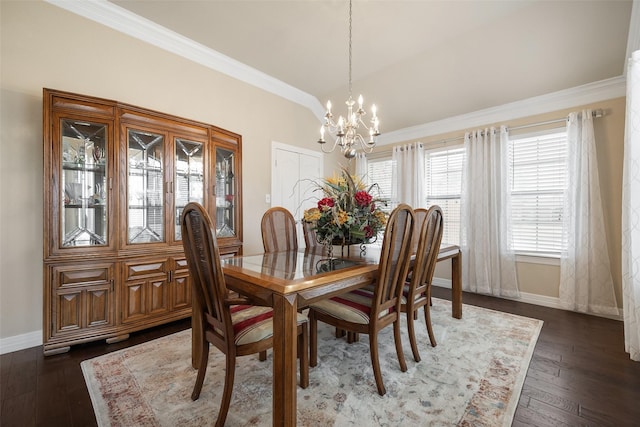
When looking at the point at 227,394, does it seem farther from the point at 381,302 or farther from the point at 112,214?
the point at 112,214

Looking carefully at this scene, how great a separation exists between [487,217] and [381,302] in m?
2.77

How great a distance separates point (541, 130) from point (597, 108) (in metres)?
0.51

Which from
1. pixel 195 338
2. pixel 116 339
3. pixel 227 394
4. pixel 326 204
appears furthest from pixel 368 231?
pixel 116 339

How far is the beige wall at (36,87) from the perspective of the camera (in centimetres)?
212

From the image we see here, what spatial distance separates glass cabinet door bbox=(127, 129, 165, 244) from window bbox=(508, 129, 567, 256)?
4.21 m

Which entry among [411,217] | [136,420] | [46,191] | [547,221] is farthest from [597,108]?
[46,191]

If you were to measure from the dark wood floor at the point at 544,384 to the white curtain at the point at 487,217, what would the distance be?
106 cm

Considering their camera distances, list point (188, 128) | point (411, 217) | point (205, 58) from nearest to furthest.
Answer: point (411, 217) → point (188, 128) → point (205, 58)

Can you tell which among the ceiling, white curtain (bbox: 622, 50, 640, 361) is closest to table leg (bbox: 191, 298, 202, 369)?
the ceiling

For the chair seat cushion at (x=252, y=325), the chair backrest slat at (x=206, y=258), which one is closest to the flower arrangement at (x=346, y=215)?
the chair seat cushion at (x=252, y=325)

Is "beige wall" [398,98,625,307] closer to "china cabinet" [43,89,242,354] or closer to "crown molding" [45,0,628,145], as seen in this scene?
"crown molding" [45,0,628,145]

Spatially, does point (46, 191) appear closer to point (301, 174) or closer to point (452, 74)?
point (301, 174)

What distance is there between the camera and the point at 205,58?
10.6 feet

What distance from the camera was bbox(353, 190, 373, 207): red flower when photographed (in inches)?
75.9
